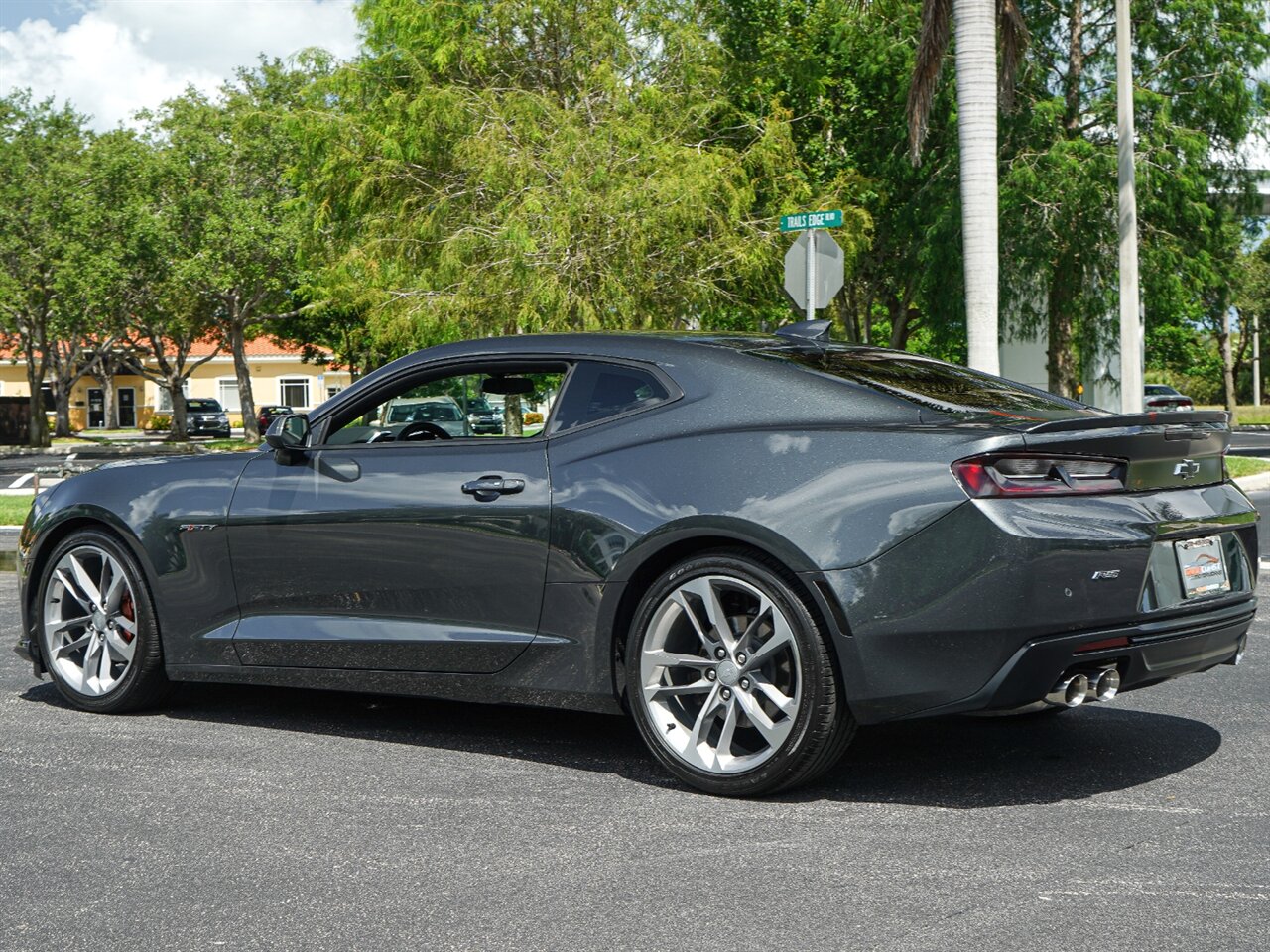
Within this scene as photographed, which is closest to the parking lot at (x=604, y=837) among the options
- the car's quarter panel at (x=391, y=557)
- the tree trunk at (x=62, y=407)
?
the car's quarter panel at (x=391, y=557)

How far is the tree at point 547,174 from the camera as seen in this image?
22484 mm

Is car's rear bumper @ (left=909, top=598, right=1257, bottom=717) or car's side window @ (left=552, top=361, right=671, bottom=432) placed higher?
car's side window @ (left=552, top=361, right=671, bottom=432)

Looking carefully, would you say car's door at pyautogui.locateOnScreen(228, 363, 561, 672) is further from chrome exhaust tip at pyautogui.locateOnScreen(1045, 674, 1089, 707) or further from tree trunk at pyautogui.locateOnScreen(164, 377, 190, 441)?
tree trunk at pyautogui.locateOnScreen(164, 377, 190, 441)

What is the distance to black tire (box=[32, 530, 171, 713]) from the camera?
616 centimetres

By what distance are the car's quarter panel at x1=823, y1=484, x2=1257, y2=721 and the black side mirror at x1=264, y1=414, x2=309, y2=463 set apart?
87.5 inches

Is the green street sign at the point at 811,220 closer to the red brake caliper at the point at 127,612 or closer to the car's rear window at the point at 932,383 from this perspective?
the car's rear window at the point at 932,383

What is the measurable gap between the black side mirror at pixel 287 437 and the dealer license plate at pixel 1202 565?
307 cm

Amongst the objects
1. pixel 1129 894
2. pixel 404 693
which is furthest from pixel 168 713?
pixel 1129 894

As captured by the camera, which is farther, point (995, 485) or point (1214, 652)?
point (1214, 652)

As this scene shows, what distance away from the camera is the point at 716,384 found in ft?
16.5

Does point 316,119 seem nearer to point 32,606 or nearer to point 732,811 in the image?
point 32,606

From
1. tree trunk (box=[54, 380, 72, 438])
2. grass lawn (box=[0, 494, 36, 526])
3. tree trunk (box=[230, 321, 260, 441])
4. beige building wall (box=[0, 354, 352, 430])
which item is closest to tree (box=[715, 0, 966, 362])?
grass lawn (box=[0, 494, 36, 526])

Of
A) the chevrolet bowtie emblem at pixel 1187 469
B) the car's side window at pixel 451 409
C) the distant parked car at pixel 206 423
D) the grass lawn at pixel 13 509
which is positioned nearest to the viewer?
the chevrolet bowtie emblem at pixel 1187 469

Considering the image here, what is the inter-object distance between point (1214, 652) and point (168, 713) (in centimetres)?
399
